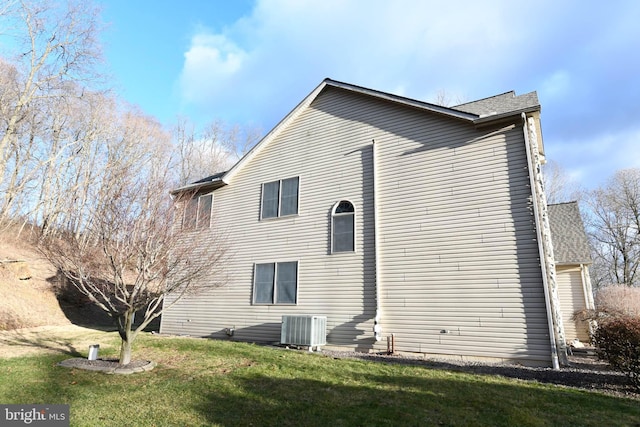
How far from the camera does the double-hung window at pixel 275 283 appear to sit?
426 inches

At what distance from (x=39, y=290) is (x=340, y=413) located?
667 inches

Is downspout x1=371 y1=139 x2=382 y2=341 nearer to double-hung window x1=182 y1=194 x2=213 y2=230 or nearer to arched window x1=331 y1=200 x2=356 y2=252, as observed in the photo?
arched window x1=331 y1=200 x2=356 y2=252

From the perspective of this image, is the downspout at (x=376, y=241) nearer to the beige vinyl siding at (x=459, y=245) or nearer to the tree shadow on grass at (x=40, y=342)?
the beige vinyl siding at (x=459, y=245)

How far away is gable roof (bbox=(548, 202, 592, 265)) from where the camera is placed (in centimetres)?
→ 1279

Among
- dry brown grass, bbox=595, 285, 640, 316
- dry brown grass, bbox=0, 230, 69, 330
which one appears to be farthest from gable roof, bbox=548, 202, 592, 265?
dry brown grass, bbox=0, 230, 69, 330

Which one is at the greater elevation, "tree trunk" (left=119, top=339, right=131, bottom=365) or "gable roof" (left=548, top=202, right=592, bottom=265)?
"gable roof" (left=548, top=202, right=592, bottom=265)

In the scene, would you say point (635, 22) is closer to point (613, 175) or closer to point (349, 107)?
point (349, 107)

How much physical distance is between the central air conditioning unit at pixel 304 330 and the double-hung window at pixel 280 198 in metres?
3.46

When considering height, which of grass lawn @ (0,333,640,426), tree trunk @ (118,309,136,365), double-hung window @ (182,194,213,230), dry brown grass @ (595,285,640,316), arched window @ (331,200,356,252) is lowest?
grass lawn @ (0,333,640,426)

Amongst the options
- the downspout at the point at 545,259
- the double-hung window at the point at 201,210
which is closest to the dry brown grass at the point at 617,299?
the downspout at the point at 545,259

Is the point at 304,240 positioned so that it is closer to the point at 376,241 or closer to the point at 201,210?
the point at 376,241

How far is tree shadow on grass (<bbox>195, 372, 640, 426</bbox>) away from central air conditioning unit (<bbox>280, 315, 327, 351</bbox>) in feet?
10.3

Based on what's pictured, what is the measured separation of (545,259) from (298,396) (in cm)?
586

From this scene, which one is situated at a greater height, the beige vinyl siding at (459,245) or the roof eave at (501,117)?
the roof eave at (501,117)
